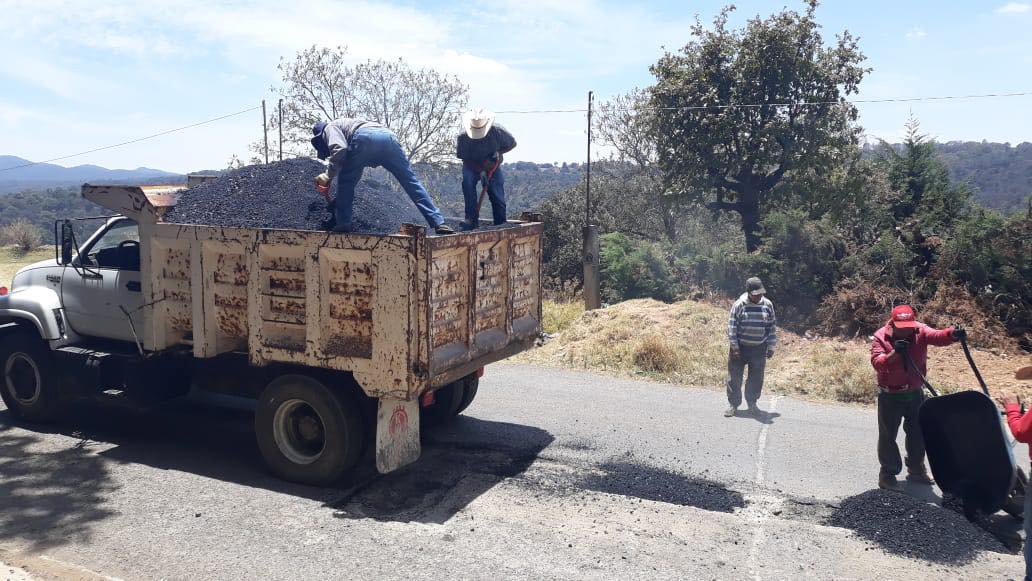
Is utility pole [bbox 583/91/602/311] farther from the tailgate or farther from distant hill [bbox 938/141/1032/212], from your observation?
distant hill [bbox 938/141/1032/212]

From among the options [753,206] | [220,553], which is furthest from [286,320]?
[753,206]

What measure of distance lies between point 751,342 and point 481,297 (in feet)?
11.4

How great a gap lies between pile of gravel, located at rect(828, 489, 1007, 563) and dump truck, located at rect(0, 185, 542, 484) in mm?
2947

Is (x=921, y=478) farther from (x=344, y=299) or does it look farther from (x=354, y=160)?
(x=354, y=160)

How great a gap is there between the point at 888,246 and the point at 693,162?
4288mm

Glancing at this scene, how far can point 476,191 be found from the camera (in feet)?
25.5

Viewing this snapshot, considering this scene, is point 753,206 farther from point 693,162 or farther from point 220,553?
point 220,553

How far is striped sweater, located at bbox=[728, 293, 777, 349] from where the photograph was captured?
8.51 m

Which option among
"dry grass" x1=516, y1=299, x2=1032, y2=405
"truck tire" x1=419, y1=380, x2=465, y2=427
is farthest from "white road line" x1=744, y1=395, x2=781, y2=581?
"truck tire" x1=419, y1=380, x2=465, y2=427

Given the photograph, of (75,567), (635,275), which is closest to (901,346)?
(75,567)

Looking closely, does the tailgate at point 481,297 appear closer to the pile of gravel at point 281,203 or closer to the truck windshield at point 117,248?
the pile of gravel at point 281,203

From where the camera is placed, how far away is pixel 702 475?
6.46 meters

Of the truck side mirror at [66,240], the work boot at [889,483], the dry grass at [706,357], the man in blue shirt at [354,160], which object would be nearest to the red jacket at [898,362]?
the work boot at [889,483]

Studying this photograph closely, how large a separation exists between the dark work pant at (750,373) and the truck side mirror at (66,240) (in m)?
6.65
